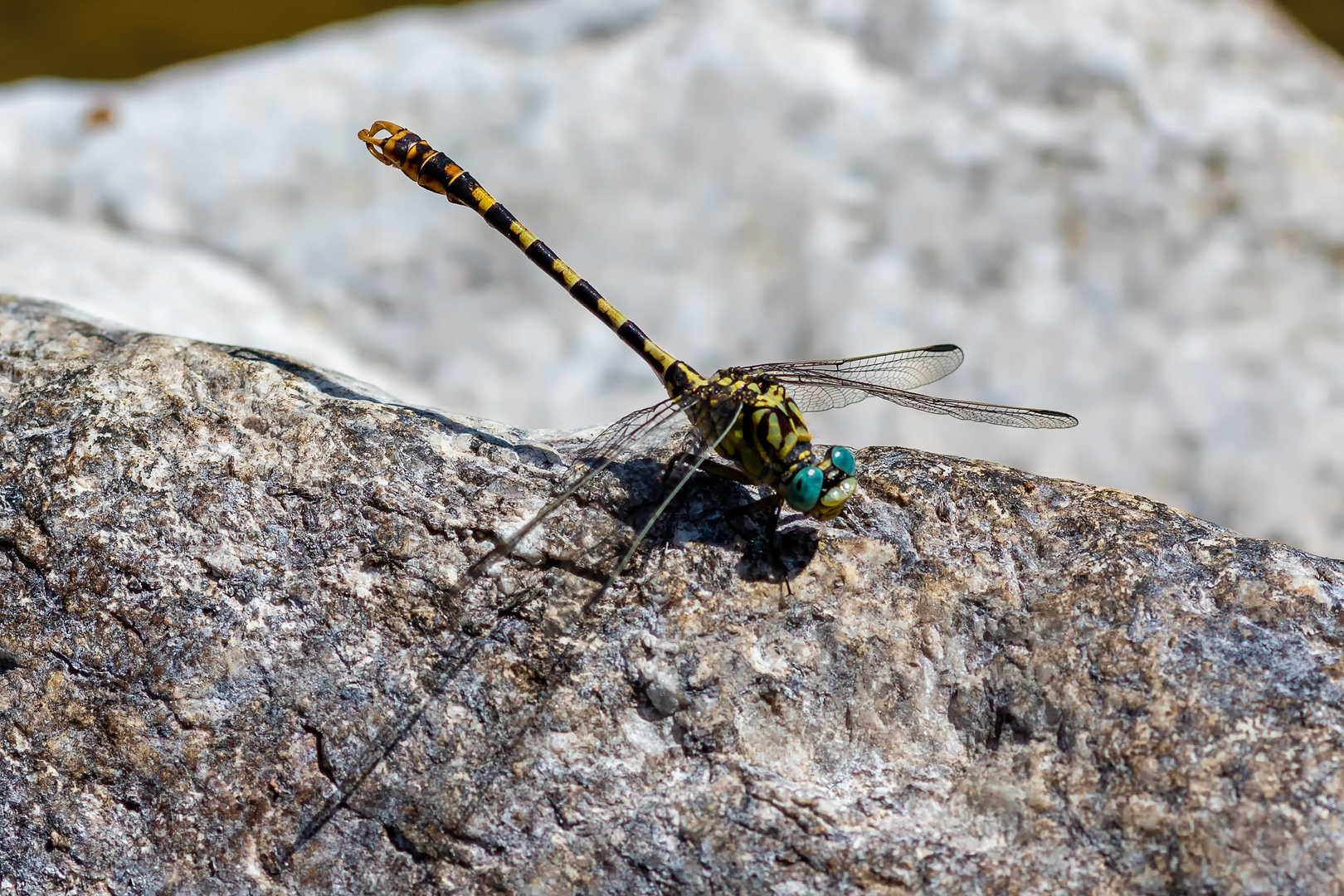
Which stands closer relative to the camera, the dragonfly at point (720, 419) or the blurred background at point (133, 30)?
the dragonfly at point (720, 419)

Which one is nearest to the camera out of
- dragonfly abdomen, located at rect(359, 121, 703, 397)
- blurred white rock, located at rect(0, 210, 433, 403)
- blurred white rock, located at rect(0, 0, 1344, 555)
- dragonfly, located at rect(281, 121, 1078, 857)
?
dragonfly, located at rect(281, 121, 1078, 857)

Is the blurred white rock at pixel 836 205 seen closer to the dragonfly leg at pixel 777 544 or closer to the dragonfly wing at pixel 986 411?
the dragonfly wing at pixel 986 411

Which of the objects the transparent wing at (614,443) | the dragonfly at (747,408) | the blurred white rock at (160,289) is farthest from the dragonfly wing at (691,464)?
the blurred white rock at (160,289)

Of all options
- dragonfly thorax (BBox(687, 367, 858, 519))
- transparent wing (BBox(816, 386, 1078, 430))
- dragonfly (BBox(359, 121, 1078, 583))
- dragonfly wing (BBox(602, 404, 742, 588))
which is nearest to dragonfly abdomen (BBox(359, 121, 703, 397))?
dragonfly (BBox(359, 121, 1078, 583))

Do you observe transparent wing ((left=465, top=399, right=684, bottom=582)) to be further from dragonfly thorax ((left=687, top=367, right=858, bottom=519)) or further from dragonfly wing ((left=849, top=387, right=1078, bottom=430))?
dragonfly wing ((left=849, top=387, right=1078, bottom=430))

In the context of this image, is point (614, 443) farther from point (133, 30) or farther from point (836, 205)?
point (133, 30)

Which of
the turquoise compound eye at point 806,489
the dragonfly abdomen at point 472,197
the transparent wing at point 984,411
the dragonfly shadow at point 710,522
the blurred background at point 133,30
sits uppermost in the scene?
the blurred background at point 133,30

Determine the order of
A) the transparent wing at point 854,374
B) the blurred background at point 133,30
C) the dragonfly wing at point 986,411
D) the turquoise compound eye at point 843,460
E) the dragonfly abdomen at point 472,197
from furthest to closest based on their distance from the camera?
the blurred background at point 133,30, the dragonfly abdomen at point 472,197, the transparent wing at point 854,374, the dragonfly wing at point 986,411, the turquoise compound eye at point 843,460
